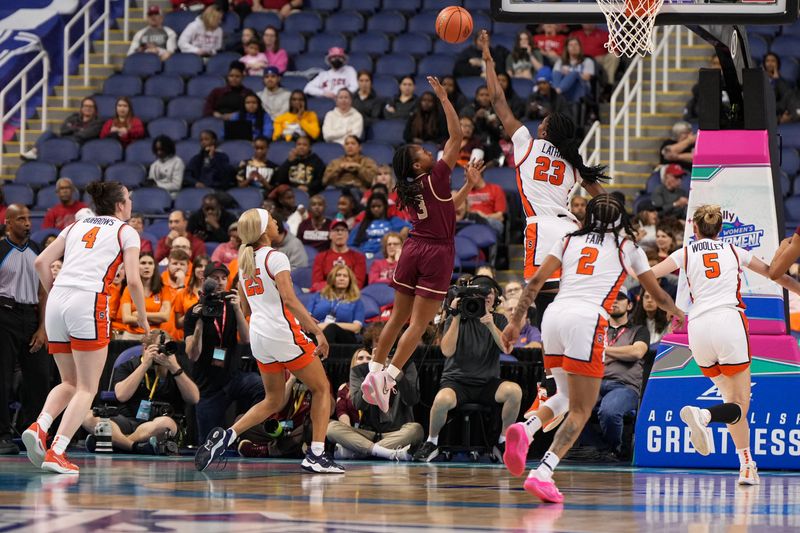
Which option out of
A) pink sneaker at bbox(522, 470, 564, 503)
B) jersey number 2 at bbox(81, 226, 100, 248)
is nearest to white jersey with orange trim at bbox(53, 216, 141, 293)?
jersey number 2 at bbox(81, 226, 100, 248)

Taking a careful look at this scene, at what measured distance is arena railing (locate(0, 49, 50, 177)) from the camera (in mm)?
19797

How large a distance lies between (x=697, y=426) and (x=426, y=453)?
352 centimetres

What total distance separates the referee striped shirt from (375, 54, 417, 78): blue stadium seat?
8318 mm

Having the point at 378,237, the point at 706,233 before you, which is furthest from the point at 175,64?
the point at 706,233

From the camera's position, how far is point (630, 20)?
389 inches

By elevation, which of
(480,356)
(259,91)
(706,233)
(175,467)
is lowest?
(175,467)

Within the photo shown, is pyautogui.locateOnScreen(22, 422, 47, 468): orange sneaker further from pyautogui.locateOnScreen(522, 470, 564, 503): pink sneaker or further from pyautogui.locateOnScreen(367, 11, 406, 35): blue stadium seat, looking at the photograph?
pyautogui.locateOnScreen(367, 11, 406, 35): blue stadium seat

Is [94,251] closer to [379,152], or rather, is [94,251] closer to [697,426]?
[697,426]

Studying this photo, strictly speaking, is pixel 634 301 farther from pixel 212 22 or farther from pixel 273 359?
pixel 212 22

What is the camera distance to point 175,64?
20.4 metres

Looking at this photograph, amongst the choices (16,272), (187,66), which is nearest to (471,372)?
(16,272)

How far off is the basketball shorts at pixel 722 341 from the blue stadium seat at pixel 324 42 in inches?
457

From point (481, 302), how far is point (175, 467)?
304 centimetres

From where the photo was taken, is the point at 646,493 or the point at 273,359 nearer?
the point at 646,493
